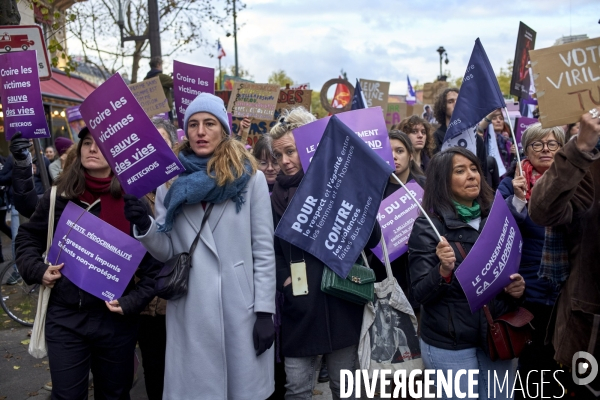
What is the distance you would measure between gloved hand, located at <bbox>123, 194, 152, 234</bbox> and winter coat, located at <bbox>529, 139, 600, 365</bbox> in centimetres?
183

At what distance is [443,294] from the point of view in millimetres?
3379

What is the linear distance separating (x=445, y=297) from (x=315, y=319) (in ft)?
2.40

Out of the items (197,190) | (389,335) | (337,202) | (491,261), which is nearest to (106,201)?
(197,190)

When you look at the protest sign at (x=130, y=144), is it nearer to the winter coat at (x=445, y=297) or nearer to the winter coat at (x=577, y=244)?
the winter coat at (x=445, y=297)

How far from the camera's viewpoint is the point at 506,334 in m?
3.29

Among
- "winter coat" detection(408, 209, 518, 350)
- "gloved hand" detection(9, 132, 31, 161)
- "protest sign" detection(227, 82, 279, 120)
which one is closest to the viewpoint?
"winter coat" detection(408, 209, 518, 350)

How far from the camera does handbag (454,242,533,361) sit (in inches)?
128

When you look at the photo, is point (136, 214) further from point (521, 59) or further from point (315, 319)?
point (521, 59)

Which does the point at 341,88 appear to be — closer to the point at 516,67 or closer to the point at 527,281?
the point at 516,67

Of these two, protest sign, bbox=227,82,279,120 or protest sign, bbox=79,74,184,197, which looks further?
protest sign, bbox=227,82,279,120

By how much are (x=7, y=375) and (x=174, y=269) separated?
3285mm

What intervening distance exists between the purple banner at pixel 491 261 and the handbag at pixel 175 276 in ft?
4.44

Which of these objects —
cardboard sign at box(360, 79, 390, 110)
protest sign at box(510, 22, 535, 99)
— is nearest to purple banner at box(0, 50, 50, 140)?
protest sign at box(510, 22, 535, 99)

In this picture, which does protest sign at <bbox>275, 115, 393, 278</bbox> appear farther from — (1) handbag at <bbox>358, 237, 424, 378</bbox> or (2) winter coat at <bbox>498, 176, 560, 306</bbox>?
(2) winter coat at <bbox>498, 176, 560, 306</bbox>
